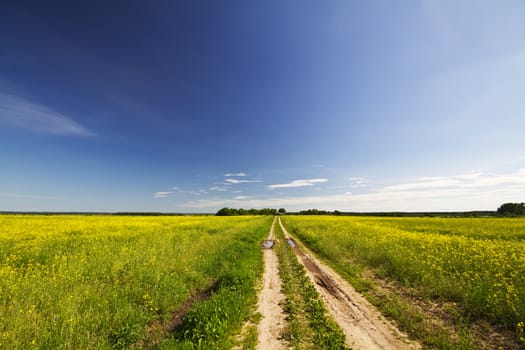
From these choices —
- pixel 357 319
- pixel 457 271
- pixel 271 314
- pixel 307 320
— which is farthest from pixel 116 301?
pixel 457 271

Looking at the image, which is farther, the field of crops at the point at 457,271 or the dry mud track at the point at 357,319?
the field of crops at the point at 457,271

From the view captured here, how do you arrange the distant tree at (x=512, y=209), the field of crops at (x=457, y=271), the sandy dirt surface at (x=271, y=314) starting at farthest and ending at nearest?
the distant tree at (x=512, y=209) → the field of crops at (x=457, y=271) → the sandy dirt surface at (x=271, y=314)

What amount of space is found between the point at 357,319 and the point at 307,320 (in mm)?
1355

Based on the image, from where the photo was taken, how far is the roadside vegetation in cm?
456

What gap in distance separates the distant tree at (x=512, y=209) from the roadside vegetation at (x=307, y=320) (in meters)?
101

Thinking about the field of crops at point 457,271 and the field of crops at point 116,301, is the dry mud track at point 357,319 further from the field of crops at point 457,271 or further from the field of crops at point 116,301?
the field of crops at point 116,301

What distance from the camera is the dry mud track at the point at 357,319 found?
466cm

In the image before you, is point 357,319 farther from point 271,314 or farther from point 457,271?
point 457,271

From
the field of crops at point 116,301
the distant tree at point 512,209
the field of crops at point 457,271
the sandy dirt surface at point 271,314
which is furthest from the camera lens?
the distant tree at point 512,209

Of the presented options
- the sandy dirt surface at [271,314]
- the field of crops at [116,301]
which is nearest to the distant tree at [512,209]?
the sandy dirt surface at [271,314]

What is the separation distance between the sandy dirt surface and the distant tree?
102 metres

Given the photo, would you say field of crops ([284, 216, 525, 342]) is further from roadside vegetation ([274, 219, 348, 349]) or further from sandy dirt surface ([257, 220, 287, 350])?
sandy dirt surface ([257, 220, 287, 350])

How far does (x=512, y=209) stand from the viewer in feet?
249

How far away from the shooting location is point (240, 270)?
901 cm
